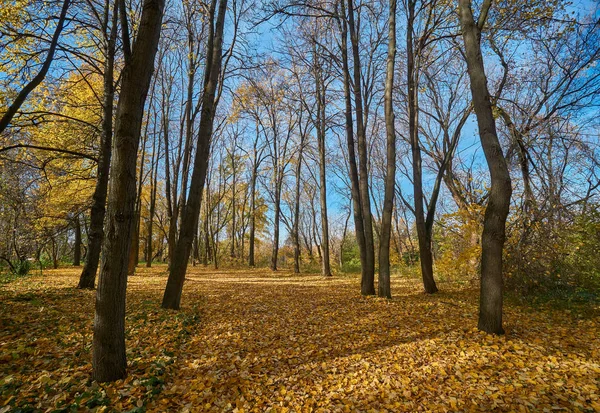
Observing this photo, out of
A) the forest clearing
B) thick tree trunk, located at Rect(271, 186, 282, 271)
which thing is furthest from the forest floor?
thick tree trunk, located at Rect(271, 186, 282, 271)

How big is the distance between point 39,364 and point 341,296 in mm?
6170

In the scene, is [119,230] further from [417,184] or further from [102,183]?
[417,184]

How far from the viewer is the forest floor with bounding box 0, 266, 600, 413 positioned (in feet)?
8.70

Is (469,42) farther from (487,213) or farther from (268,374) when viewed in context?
(268,374)

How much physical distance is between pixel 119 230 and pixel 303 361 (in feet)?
8.96

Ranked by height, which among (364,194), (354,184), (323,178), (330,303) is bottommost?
(330,303)

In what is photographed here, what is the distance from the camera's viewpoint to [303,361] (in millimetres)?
3619

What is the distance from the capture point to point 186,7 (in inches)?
407

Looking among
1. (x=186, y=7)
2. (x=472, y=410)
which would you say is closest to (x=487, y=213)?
(x=472, y=410)

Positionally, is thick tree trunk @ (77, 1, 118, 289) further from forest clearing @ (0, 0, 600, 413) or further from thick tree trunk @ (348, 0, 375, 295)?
thick tree trunk @ (348, 0, 375, 295)

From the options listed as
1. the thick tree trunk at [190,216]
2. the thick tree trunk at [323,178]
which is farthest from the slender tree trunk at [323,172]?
the thick tree trunk at [190,216]

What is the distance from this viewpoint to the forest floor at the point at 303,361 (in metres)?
2.65

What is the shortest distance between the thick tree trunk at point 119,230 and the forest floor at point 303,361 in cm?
24

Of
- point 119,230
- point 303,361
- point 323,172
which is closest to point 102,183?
point 119,230
